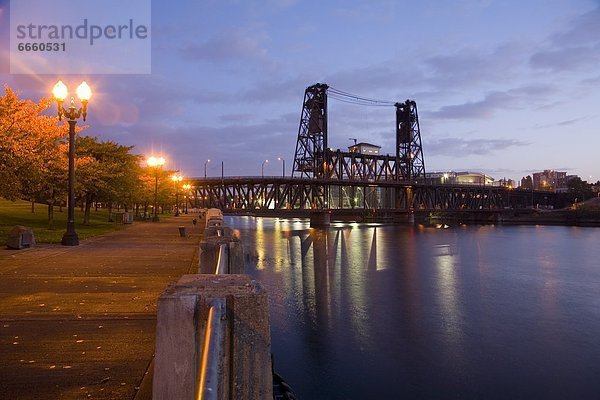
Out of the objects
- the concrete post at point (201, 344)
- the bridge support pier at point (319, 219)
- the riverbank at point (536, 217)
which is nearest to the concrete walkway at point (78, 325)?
the concrete post at point (201, 344)

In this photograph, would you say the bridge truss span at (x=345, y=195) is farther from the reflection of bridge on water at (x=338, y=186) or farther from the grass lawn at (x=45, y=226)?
the grass lawn at (x=45, y=226)

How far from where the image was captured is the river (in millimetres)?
10930

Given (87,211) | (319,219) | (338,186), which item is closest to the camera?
(87,211)

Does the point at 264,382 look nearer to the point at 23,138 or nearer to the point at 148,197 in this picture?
the point at 23,138

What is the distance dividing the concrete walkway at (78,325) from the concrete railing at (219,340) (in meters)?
2.07

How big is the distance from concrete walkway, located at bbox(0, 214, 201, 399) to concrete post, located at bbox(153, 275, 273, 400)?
2.06m

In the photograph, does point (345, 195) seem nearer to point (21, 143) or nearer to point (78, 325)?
point (21, 143)

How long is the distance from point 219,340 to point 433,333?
42.0ft

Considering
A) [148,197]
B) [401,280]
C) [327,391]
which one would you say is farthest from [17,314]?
Answer: [148,197]

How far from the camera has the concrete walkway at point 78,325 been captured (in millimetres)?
5844

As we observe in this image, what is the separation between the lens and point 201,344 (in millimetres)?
3654

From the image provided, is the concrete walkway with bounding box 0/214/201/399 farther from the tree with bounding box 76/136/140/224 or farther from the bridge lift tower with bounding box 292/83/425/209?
the bridge lift tower with bounding box 292/83/425/209

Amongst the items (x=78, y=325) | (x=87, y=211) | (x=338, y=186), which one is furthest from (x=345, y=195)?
(x=78, y=325)

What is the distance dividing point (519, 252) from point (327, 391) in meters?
41.3
